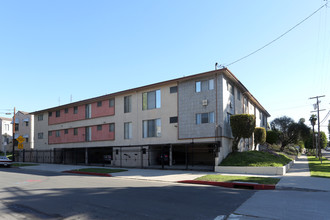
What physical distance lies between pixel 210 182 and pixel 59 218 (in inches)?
335

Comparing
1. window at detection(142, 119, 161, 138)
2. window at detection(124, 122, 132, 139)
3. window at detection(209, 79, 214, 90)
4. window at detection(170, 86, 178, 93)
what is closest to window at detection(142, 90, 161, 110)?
window at detection(142, 119, 161, 138)

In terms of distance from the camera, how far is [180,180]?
1461 cm

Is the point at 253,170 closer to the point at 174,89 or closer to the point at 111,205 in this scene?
the point at 174,89

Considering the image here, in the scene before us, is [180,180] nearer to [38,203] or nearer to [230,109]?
[38,203]

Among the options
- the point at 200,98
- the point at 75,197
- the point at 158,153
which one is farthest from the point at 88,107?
the point at 75,197

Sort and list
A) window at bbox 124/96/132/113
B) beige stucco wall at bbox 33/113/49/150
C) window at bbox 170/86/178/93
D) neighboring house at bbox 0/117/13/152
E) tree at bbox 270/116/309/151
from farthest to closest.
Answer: neighboring house at bbox 0/117/13/152, tree at bbox 270/116/309/151, beige stucco wall at bbox 33/113/49/150, window at bbox 124/96/132/113, window at bbox 170/86/178/93

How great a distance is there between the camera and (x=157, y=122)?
24297mm

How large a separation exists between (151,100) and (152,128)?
261cm

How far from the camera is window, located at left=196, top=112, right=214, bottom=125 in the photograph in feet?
69.8

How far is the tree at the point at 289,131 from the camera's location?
40.0 meters

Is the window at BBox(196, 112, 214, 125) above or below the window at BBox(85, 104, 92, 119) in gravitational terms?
below

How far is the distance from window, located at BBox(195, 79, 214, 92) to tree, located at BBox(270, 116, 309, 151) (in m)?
23.0

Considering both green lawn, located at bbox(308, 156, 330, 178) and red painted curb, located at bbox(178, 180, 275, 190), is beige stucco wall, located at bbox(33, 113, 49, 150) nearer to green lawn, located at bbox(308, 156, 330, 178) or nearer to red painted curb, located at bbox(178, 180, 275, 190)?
red painted curb, located at bbox(178, 180, 275, 190)

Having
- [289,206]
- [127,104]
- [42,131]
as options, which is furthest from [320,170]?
[42,131]
